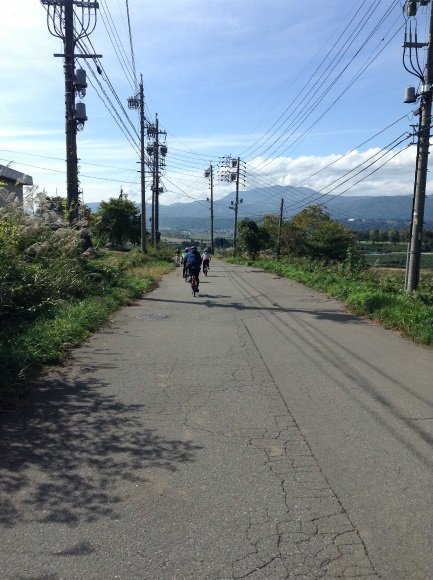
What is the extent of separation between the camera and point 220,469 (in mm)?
3980

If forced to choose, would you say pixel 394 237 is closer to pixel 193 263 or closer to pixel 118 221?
pixel 118 221

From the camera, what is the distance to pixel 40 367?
6828 millimetres

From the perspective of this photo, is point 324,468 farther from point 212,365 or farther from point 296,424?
point 212,365

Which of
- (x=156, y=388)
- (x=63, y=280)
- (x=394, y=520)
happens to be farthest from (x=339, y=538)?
(x=63, y=280)

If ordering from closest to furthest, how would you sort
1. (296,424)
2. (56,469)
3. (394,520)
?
(394,520) → (56,469) → (296,424)

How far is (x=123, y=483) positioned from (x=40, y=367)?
354 centimetres

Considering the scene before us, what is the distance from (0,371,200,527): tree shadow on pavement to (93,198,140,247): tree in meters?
48.1

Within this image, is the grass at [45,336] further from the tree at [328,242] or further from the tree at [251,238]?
the tree at [251,238]

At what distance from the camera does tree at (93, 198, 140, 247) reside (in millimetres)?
52969

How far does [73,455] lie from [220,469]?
125 cm

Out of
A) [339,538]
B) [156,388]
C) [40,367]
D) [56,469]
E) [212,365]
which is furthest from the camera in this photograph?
[212,365]

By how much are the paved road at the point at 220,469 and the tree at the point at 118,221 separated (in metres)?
46.8

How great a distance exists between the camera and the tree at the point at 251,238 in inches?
1956

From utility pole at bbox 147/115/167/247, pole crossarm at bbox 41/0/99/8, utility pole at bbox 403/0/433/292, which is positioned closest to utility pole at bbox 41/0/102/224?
pole crossarm at bbox 41/0/99/8
